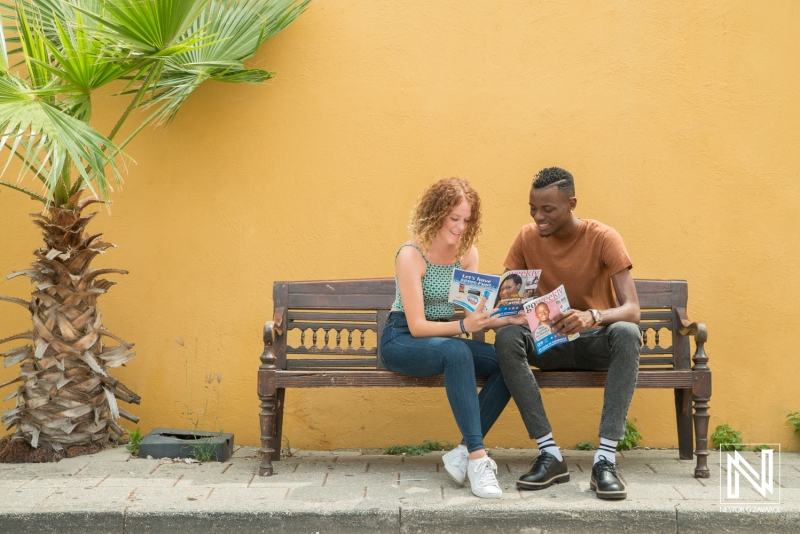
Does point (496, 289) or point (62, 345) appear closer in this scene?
point (496, 289)

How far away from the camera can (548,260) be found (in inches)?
171

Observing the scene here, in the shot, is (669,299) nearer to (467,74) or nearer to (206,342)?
(467,74)

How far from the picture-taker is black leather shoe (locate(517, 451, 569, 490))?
3.90 metres

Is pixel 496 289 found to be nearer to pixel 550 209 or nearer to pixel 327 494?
pixel 550 209

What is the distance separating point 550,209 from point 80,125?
237 centimetres

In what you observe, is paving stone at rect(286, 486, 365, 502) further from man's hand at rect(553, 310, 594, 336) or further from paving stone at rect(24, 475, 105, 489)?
man's hand at rect(553, 310, 594, 336)

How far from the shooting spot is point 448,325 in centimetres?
410

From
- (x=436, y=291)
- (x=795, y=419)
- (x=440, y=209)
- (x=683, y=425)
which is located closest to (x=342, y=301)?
(x=436, y=291)

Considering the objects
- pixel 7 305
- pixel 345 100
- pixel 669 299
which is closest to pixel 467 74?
pixel 345 100

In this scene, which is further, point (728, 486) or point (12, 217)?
point (12, 217)

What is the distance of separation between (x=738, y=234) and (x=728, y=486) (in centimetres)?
173

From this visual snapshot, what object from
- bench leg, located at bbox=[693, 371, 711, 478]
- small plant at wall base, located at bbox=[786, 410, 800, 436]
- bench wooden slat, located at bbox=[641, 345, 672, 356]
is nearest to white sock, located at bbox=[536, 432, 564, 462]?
bench leg, located at bbox=[693, 371, 711, 478]

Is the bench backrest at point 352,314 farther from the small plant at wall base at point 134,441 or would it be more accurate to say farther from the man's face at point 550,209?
the small plant at wall base at point 134,441

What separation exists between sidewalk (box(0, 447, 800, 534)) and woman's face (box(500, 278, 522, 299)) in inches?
36.4
